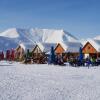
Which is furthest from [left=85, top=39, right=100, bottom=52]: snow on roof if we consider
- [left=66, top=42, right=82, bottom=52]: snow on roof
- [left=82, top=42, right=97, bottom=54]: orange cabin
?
[left=66, top=42, right=82, bottom=52]: snow on roof

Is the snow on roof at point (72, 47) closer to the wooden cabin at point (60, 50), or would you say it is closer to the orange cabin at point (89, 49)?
the wooden cabin at point (60, 50)

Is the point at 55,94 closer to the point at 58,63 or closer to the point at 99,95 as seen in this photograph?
the point at 99,95

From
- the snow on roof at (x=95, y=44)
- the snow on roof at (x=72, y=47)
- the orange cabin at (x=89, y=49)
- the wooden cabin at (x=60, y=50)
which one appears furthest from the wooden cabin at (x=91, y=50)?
the wooden cabin at (x=60, y=50)

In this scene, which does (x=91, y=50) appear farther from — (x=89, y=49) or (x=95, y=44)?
(x=95, y=44)

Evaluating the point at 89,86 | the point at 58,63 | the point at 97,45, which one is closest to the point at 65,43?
the point at 97,45

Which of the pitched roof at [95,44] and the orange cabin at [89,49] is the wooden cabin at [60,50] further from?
the pitched roof at [95,44]

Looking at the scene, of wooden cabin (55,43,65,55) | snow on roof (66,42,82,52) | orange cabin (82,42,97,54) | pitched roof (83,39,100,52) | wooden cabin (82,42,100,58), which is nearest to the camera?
pitched roof (83,39,100,52)

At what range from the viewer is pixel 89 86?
16.4m

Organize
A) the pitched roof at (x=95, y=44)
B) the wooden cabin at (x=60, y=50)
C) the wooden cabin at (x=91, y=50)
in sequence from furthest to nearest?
1. the wooden cabin at (x=60, y=50)
2. the wooden cabin at (x=91, y=50)
3. the pitched roof at (x=95, y=44)

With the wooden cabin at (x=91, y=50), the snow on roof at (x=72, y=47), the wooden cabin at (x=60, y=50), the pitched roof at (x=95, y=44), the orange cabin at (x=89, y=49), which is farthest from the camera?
the wooden cabin at (x=60, y=50)

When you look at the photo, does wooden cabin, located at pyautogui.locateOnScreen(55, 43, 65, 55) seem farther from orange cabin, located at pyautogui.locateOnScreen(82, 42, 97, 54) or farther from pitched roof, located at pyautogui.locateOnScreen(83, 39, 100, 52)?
pitched roof, located at pyautogui.locateOnScreen(83, 39, 100, 52)

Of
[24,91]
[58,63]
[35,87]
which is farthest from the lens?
[58,63]

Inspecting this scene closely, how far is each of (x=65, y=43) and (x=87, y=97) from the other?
52.3m

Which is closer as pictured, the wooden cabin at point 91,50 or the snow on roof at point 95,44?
the snow on roof at point 95,44
